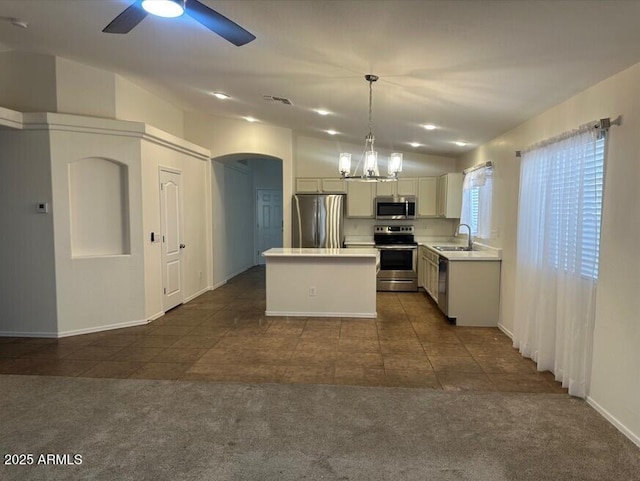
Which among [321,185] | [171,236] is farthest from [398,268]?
[171,236]

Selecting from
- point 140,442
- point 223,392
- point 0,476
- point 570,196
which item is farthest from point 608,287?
point 0,476

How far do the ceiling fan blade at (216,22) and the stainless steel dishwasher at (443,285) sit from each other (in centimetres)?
342

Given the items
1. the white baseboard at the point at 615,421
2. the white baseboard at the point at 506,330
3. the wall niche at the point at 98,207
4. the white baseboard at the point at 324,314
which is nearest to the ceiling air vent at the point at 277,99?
the wall niche at the point at 98,207

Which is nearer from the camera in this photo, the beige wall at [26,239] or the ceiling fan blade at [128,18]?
the ceiling fan blade at [128,18]

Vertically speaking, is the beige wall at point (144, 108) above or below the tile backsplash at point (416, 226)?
above

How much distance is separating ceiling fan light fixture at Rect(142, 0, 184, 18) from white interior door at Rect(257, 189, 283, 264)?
7593 mm

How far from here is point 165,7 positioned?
1.97m

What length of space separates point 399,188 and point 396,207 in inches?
14.1

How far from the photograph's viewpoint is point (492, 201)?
4.95 metres

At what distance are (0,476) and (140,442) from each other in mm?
669

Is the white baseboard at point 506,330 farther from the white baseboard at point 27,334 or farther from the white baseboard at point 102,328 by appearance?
the white baseboard at point 27,334

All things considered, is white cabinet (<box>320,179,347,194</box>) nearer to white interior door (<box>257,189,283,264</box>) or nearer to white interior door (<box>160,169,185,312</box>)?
white interior door (<box>160,169,185,312</box>)

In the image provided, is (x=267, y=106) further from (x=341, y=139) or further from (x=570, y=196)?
(x=570, y=196)

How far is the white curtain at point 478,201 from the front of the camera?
16.7 ft
